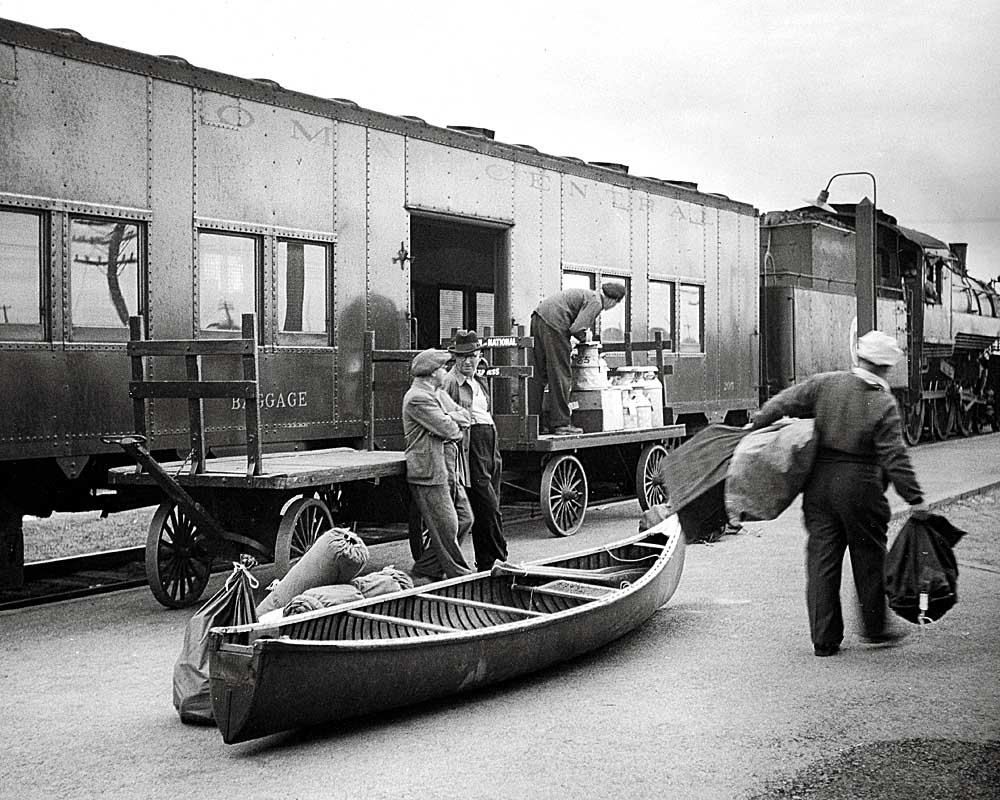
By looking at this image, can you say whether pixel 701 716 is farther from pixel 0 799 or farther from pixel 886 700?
pixel 0 799

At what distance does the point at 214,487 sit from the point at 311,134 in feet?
10.7

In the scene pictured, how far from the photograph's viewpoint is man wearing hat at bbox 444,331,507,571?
8.80 metres

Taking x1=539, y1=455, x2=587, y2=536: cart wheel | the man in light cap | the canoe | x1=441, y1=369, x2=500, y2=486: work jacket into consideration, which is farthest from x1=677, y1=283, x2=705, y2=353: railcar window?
the man in light cap

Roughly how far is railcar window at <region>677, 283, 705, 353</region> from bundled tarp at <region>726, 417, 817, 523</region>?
7.92 m

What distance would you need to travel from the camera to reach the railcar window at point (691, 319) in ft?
46.9

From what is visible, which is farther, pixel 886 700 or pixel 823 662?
pixel 823 662

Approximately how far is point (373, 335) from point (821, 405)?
463 cm

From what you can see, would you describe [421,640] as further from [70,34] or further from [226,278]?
[70,34]

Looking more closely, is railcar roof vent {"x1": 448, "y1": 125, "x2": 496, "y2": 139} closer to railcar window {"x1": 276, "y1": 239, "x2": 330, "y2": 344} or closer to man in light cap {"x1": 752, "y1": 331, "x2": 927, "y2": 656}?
railcar window {"x1": 276, "y1": 239, "x2": 330, "y2": 344}

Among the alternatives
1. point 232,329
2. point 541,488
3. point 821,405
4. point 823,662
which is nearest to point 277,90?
point 232,329

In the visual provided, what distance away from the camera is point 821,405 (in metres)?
6.24

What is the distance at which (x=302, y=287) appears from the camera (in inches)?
371

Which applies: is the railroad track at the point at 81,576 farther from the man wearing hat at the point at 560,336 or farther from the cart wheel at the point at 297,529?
the man wearing hat at the point at 560,336

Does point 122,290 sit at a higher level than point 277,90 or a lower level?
lower
